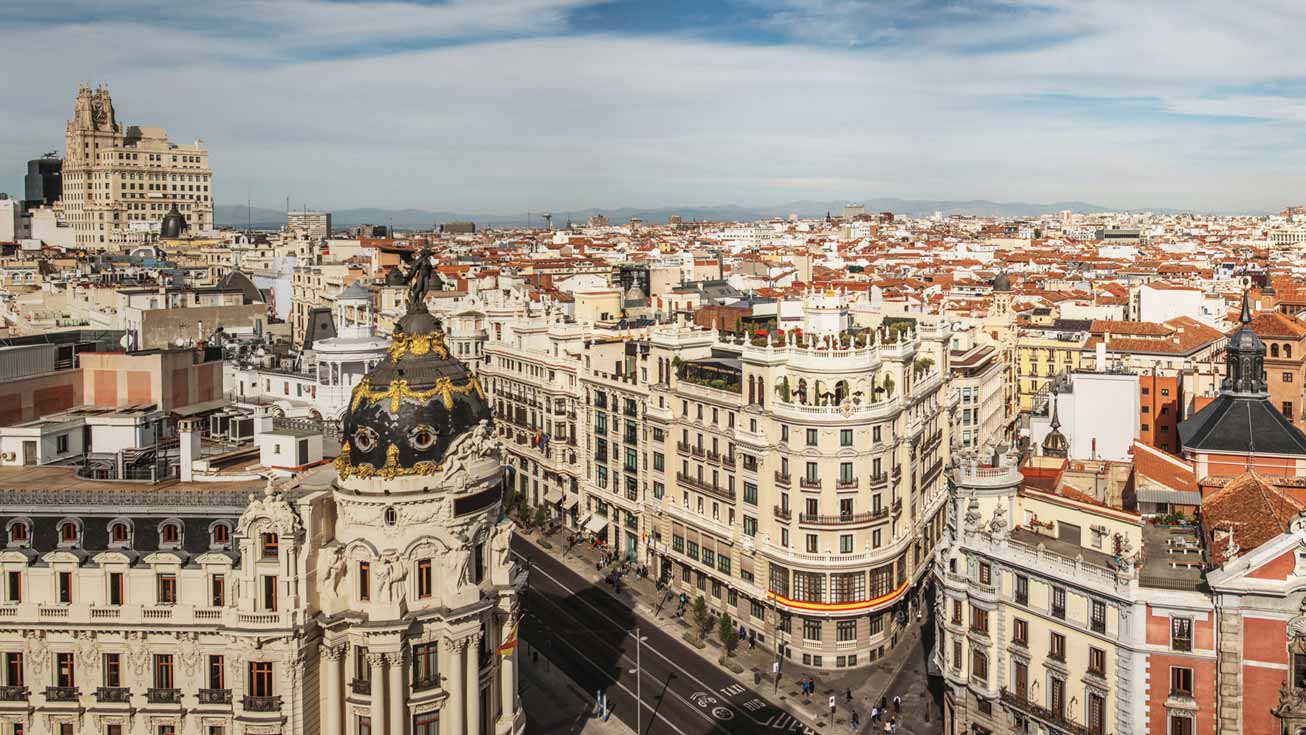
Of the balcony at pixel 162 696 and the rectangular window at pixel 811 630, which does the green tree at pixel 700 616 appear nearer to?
the rectangular window at pixel 811 630

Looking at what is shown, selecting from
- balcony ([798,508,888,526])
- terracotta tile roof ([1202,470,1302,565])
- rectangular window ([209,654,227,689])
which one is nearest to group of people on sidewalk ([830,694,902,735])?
balcony ([798,508,888,526])

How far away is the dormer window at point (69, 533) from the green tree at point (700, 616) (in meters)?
42.7

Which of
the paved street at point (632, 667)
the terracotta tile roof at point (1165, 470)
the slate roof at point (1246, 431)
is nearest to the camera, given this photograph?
the paved street at point (632, 667)

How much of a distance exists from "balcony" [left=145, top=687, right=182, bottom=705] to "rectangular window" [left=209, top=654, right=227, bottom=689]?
145 centimetres

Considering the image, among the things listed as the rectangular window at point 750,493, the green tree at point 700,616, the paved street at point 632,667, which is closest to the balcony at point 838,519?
the rectangular window at point 750,493

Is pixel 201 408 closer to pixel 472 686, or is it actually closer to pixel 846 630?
pixel 472 686

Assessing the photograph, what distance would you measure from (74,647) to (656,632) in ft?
139

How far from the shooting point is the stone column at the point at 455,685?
52.0 metres

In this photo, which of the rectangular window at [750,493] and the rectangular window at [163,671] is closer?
the rectangular window at [163,671]

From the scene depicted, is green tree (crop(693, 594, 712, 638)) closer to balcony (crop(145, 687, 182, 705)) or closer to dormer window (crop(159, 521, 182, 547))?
balcony (crop(145, 687, 182, 705))

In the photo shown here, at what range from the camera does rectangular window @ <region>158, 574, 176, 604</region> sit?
51000 mm

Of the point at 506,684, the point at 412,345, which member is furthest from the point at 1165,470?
the point at 412,345

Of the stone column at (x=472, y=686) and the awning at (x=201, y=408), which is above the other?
the awning at (x=201, y=408)

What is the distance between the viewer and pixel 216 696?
51.4 meters
